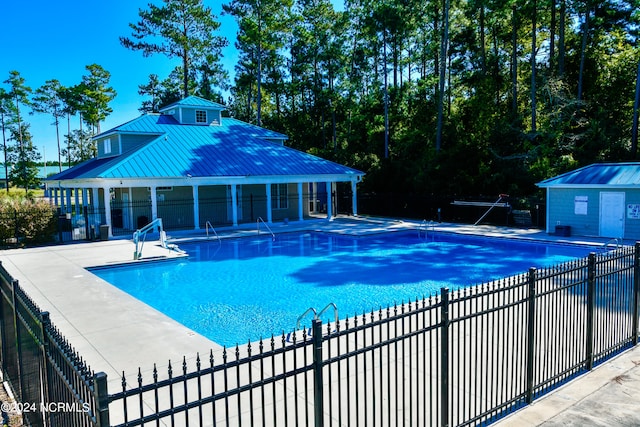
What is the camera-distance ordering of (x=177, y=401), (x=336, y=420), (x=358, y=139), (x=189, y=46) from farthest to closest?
(x=189, y=46)
(x=358, y=139)
(x=177, y=401)
(x=336, y=420)

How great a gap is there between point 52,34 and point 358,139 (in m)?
36.7

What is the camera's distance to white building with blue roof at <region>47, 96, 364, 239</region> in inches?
929

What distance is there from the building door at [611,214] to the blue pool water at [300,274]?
2176mm

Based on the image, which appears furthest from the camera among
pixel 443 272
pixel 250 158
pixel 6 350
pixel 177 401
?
pixel 250 158

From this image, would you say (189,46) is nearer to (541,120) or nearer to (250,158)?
(250,158)

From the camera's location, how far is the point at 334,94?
4125cm

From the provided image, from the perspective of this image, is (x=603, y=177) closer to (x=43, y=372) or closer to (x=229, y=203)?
(x=229, y=203)

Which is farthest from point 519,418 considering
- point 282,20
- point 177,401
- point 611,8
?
point 282,20

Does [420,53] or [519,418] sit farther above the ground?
[420,53]

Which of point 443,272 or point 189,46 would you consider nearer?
point 443,272

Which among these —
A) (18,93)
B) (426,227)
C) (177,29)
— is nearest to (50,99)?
(18,93)

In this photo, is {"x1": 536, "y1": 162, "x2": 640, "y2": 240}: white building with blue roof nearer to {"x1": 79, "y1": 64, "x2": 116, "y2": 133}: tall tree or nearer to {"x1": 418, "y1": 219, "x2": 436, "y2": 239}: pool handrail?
{"x1": 418, "y1": 219, "x2": 436, "y2": 239}: pool handrail

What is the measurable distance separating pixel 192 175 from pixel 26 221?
7360 mm

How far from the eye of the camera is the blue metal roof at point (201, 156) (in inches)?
928
